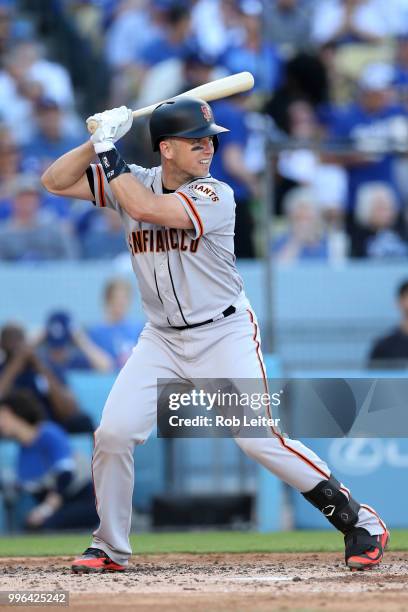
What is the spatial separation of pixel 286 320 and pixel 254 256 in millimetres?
851

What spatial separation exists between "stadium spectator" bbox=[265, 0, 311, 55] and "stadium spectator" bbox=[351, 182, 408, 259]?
6.18 feet

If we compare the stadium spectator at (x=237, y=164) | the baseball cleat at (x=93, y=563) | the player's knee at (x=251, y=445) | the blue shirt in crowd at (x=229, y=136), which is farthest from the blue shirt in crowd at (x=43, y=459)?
the player's knee at (x=251, y=445)

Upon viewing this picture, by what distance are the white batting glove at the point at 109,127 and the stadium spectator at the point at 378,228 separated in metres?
4.89

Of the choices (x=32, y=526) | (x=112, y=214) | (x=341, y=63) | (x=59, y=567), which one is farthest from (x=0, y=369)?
(x=341, y=63)

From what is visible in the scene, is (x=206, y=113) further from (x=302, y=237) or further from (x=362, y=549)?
(x=302, y=237)

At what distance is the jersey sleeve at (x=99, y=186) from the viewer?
541 centimetres

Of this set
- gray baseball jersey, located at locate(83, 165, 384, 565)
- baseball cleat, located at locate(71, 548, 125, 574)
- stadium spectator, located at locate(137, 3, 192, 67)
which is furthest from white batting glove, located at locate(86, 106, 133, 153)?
stadium spectator, located at locate(137, 3, 192, 67)

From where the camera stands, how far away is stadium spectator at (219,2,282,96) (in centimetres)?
1073

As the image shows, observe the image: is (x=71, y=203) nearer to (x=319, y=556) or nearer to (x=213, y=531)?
(x=213, y=531)

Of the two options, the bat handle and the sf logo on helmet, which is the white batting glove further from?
the sf logo on helmet

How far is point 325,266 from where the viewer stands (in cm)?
973

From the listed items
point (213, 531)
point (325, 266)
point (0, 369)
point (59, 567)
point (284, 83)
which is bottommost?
point (213, 531)

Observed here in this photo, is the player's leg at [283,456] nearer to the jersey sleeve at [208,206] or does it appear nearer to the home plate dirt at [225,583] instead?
the home plate dirt at [225,583]

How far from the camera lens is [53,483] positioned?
8.47 m
